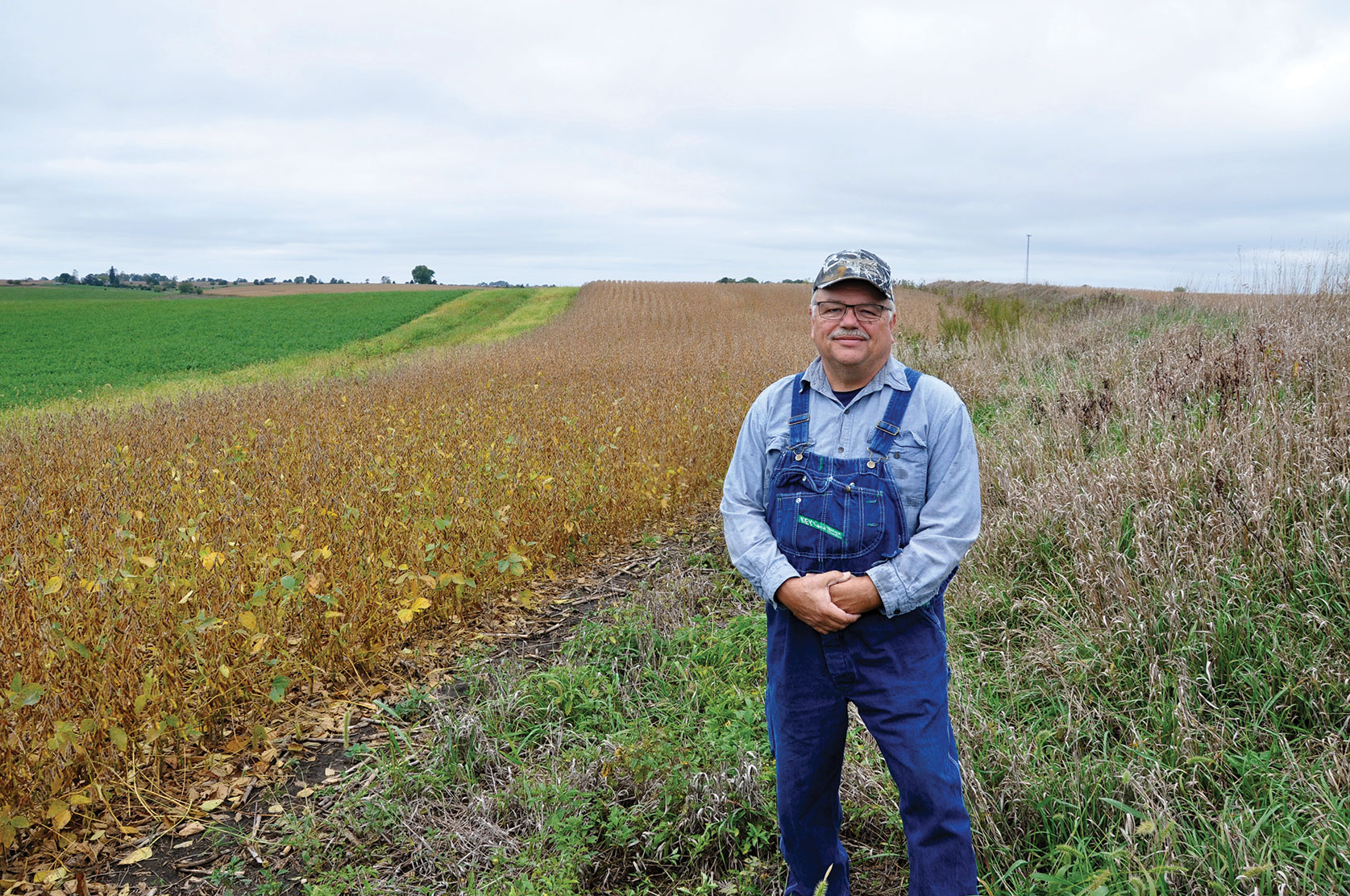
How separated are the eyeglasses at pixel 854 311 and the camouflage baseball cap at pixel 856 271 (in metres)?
0.04

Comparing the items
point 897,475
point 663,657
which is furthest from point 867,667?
point 663,657

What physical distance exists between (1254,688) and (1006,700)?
0.90m

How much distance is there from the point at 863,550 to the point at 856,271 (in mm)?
737

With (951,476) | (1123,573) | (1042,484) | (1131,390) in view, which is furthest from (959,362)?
(951,476)

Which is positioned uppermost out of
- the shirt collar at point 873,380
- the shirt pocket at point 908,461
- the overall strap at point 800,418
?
the shirt collar at point 873,380

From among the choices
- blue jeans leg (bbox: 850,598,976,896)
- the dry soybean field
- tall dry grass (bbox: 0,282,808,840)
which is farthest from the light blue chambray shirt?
tall dry grass (bbox: 0,282,808,840)

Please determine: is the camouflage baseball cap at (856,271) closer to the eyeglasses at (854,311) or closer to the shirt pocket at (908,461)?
the eyeglasses at (854,311)

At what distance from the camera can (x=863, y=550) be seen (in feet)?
6.50

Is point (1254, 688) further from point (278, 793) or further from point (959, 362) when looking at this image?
point (959, 362)

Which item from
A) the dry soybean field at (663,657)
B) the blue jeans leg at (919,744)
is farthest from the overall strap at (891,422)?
the dry soybean field at (663,657)

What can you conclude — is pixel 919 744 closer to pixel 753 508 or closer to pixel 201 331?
pixel 753 508

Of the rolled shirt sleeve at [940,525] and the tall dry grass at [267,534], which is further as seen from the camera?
the tall dry grass at [267,534]

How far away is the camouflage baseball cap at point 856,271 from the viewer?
2.01m

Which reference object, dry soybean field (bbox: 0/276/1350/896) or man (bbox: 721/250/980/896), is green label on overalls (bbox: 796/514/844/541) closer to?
man (bbox: 721/250/980/896)
